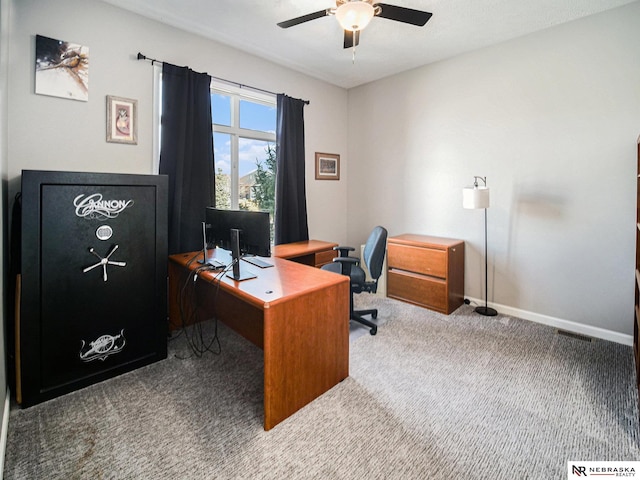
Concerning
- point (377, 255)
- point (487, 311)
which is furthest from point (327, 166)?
point (487, 311)

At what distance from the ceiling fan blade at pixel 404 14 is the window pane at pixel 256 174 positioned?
2012 millimetres

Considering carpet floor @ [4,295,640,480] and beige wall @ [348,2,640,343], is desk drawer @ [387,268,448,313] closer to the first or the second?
beige wall @ [348,2,640,343]

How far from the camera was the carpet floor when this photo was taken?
4.93 feet

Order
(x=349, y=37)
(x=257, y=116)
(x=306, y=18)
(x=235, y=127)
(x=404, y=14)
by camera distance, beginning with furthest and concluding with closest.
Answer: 1. (x=257, y=116)
2. (x=235, y=127)
3. (x=349, y=37)
4. (x=306, y=18)
5. (x=404, y=14)

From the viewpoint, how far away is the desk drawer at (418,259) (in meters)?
3.31

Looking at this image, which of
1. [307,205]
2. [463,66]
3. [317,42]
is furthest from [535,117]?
[307,205]

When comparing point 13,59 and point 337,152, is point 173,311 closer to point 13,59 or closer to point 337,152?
point 13,59

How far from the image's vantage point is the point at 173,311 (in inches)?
116

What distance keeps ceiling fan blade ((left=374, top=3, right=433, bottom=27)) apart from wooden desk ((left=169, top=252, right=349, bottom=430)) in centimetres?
174

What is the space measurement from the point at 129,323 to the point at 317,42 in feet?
9.99

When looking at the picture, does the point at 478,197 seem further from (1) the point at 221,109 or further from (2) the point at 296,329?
(1) the point at 221,109

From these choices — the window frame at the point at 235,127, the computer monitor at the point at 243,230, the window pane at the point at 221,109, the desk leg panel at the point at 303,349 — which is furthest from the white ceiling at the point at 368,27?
the desk leg panel at the point at 303,349

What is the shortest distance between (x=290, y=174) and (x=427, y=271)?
191 cm

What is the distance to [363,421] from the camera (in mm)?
1806
